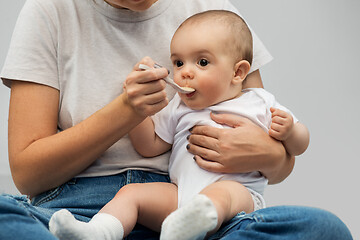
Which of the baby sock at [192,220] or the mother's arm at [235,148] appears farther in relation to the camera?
the mother's arm at [235,148]

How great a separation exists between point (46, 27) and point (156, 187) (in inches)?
20.9

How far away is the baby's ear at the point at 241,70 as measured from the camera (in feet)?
5.02

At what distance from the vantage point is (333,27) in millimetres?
2723

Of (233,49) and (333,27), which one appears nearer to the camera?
(233,49)

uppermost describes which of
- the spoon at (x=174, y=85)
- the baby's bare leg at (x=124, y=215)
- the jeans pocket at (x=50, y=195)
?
the spoon at (x=174, y=85)

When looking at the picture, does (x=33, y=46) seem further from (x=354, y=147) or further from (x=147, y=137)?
(x=354, y=147)

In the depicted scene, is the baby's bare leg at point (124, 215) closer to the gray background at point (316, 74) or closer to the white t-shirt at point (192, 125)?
the white t-shirt at point (192, 125)

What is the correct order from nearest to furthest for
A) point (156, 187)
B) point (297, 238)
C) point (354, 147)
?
point (297, 238) → point (156, 187) → point (354, 147)

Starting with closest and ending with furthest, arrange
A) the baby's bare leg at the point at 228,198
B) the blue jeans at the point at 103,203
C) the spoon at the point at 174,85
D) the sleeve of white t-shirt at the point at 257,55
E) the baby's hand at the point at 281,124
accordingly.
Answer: the blue jeans at the point at 103,203 → the baby's bare leg at the point at 228,198 → the spoon at the point at 174,85 → the baby's hand at the point at 281,124 → the sleeve of white t-shirt at the point at 257,55

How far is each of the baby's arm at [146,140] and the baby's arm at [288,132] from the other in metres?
0.32

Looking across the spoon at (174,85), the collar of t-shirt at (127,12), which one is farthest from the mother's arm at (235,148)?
the collar of t-shirt at (127,12)

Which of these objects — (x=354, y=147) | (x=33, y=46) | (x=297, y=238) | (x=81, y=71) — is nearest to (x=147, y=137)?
(x=81, y=71)

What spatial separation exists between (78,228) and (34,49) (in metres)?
0.59

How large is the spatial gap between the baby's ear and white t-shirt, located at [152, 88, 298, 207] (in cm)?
5
